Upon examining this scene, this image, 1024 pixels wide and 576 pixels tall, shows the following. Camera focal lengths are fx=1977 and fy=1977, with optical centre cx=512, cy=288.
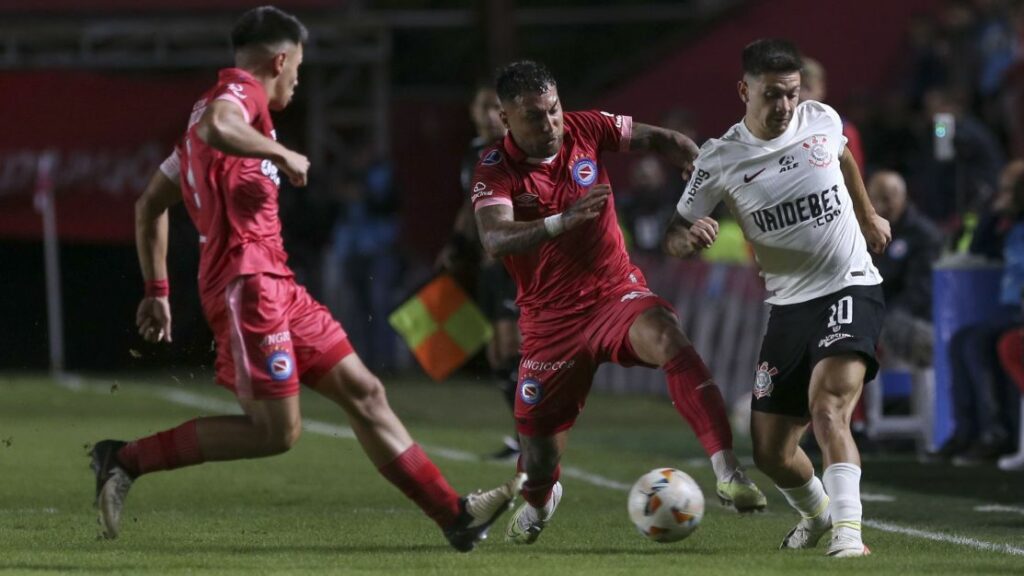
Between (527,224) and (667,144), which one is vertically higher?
(667,144)

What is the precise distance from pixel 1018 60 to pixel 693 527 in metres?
11.9

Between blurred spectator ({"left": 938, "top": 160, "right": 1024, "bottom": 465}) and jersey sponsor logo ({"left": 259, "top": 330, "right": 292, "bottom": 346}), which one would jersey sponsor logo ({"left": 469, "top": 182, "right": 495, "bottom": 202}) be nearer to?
jersey sponsor logo ({"left": 259, "top": 330, "right": 292, "bottom": 346})

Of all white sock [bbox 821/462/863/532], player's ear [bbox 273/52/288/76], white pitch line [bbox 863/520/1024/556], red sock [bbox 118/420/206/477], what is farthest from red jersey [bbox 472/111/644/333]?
white pitch line [bbox 863/520/1024/556]

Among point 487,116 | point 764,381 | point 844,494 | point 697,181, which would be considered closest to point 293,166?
point 697,181

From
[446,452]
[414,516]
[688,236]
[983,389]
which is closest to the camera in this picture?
[688,236]

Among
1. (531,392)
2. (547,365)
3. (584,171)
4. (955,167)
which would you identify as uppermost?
(584,171)

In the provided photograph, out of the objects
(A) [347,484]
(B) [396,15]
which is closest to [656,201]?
(A) [347,484]

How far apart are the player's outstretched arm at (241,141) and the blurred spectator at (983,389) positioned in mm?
6950

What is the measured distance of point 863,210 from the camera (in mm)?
8508

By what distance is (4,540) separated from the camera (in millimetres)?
8578

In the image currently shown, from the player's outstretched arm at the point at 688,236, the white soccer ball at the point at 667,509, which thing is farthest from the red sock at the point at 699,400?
the player's outstretched arm at the point at 688,236

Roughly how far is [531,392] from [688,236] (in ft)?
3.31

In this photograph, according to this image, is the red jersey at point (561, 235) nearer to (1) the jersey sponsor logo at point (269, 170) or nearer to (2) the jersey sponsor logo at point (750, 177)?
(2) the jersey sponsor logo at point (750, 177)

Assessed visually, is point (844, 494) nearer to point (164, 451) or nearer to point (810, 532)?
point (810, 532)
